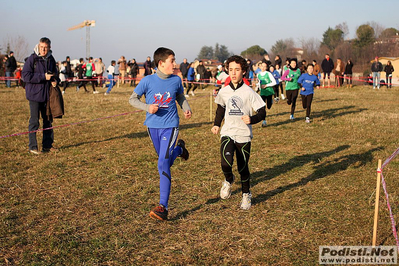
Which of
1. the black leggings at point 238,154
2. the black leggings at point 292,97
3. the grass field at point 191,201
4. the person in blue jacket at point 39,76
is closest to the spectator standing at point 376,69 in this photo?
the black leggings at point 292,97

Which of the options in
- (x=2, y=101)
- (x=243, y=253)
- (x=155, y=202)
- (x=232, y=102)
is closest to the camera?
(x=243, y=253)

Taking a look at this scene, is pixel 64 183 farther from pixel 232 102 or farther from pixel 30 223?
pixel 232 102

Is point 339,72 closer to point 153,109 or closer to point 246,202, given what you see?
point 246,202

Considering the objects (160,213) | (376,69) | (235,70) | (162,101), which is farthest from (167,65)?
(376,69)

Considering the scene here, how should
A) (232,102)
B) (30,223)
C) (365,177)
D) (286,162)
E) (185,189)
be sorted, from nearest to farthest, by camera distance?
(30,223) < (232,102) < (185,189) < (365,177) < (286,162)

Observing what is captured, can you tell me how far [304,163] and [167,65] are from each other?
4.28 meters

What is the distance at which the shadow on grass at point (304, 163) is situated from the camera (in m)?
6.54

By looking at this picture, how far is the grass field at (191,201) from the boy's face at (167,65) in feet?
6.39

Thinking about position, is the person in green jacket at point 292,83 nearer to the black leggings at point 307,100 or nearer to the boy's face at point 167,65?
the black leggings at point 307,100

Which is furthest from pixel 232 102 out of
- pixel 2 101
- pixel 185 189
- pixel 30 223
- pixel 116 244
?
pixel 2 101

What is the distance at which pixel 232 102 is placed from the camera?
5887mm

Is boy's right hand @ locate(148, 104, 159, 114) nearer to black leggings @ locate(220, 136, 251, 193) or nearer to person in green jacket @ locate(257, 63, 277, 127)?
black leggings @ locate(220, 136, 251, 193)

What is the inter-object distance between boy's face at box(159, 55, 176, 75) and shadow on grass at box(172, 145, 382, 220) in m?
1.95

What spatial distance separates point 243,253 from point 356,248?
4.04 feet
